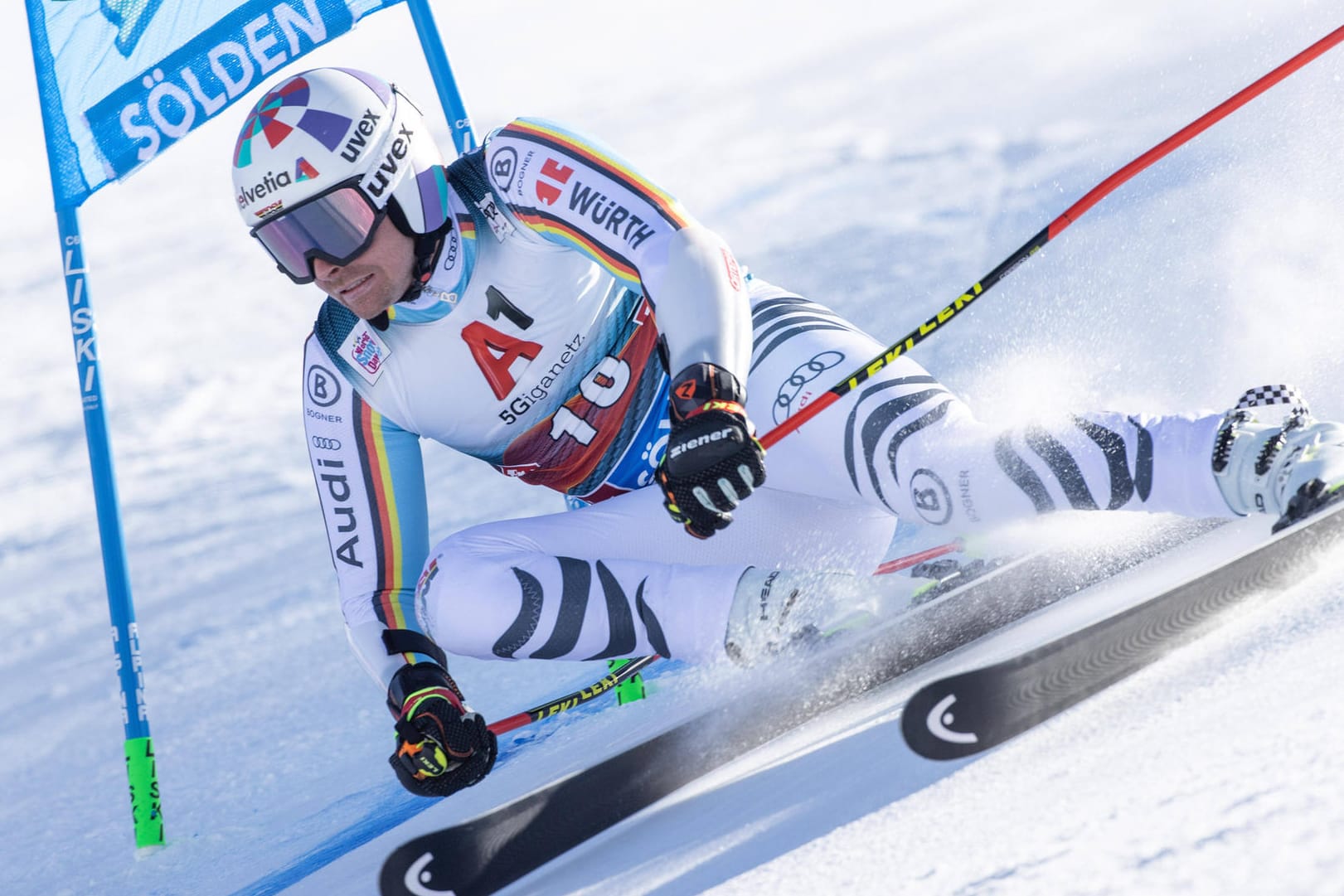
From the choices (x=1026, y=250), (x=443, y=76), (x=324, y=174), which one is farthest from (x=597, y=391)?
(x=443, y=76)

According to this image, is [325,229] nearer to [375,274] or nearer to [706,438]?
[375,274]

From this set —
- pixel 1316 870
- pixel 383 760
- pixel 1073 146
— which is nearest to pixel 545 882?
pixel 1316 870

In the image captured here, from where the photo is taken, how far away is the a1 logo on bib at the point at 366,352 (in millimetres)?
2680

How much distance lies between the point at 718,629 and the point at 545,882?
0.67 metres

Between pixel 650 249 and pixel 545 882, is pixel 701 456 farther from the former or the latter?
pixel 545 882

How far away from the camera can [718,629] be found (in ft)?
8.56

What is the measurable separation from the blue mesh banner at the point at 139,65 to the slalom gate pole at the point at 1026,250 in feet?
7.25

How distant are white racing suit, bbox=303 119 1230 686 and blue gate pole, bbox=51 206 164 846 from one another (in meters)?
1.20

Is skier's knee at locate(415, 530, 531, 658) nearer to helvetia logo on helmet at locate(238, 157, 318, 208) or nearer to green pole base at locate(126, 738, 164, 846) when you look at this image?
helvetia logo on helmet at locate(238, 157, 318, 208)

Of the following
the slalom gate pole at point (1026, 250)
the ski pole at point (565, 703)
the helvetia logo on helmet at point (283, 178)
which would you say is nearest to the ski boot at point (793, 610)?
the ski pole at point (565, 703)

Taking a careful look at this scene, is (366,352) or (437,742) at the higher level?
(366,352)

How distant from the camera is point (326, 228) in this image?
7.97ft

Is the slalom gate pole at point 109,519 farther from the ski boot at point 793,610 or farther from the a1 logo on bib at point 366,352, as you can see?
the ski boot at point 793,610

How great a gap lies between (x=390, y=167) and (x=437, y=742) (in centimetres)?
114
